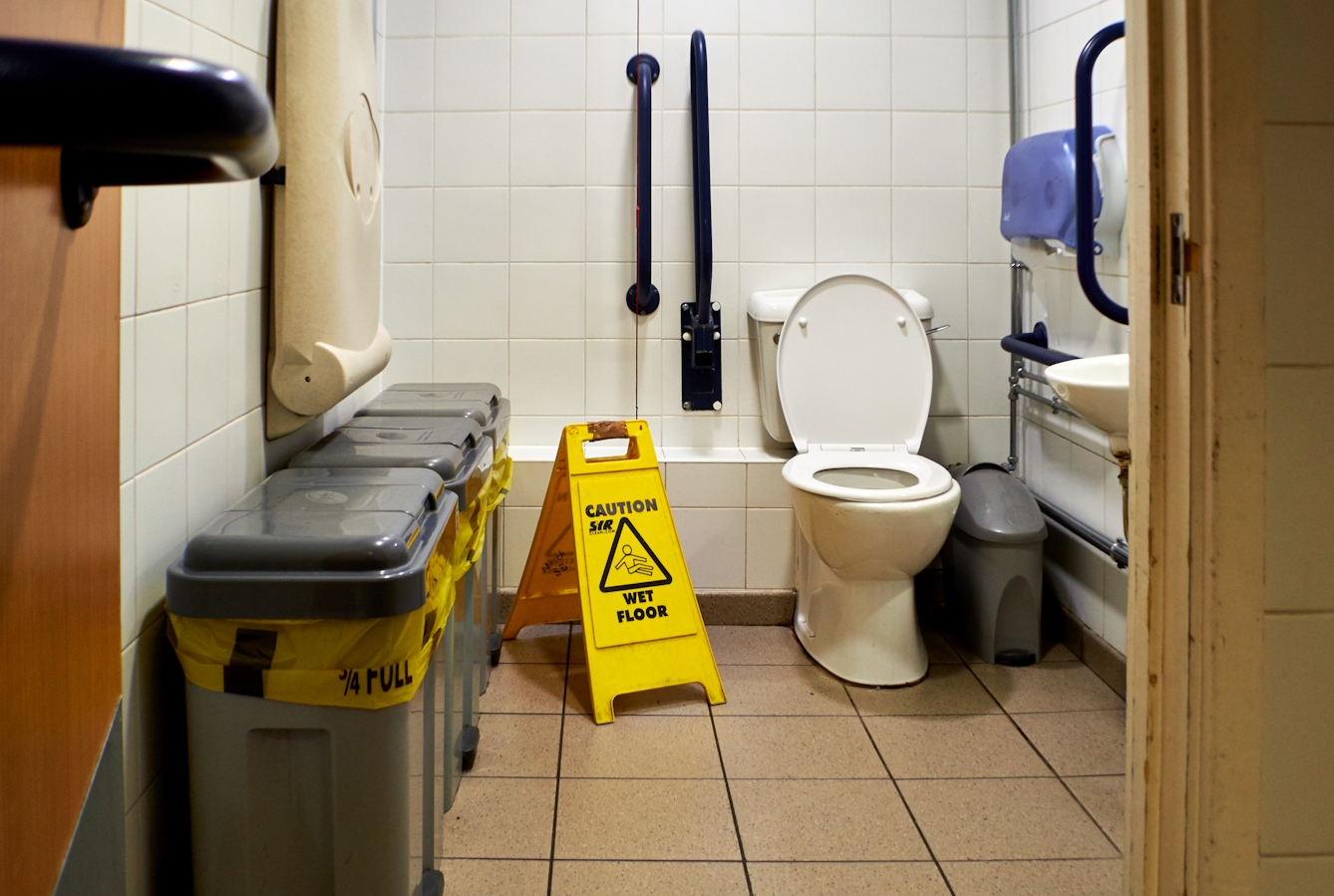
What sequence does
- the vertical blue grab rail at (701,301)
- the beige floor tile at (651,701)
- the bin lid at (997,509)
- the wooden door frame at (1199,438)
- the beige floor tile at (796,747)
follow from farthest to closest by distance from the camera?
the vertical blue grab rail at (701,301) → the bin lid at (997,509) → the beige floor tile at (651,701) → the beige floor tile at (796,747) → the wooden door frame at (1199,438)

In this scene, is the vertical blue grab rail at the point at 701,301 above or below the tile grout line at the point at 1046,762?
above

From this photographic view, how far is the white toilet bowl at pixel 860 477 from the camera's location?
2.55m

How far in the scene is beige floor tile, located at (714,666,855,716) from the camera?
251cm

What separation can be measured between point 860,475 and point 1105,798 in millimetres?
1072

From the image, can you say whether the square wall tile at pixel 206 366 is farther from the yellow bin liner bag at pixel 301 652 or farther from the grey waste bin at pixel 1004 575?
the grey waste bin at pixel 1004 575

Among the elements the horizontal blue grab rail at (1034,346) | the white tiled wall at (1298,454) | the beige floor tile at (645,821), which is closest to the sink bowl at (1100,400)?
the white tiled wall at (1298,454)

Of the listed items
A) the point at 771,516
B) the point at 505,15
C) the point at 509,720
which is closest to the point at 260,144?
the point at 509,720

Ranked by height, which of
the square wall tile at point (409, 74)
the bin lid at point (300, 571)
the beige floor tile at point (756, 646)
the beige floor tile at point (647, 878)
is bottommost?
the beige floor tile at point (647, 878)

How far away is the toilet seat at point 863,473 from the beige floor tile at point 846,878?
3.03 ft

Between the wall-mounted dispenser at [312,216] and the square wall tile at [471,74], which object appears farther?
the square wall tile at [471,74]

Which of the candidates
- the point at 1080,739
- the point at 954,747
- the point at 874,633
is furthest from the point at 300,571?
the point at 1080,739

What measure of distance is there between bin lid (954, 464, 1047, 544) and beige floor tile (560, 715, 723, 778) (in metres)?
0.92

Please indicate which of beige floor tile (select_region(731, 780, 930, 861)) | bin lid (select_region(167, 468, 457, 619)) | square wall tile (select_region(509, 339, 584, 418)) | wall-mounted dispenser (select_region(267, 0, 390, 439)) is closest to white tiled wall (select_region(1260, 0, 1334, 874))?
bin lid (select_region(167, 468, 457, 619))

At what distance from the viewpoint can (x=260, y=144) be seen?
29 centimetres
